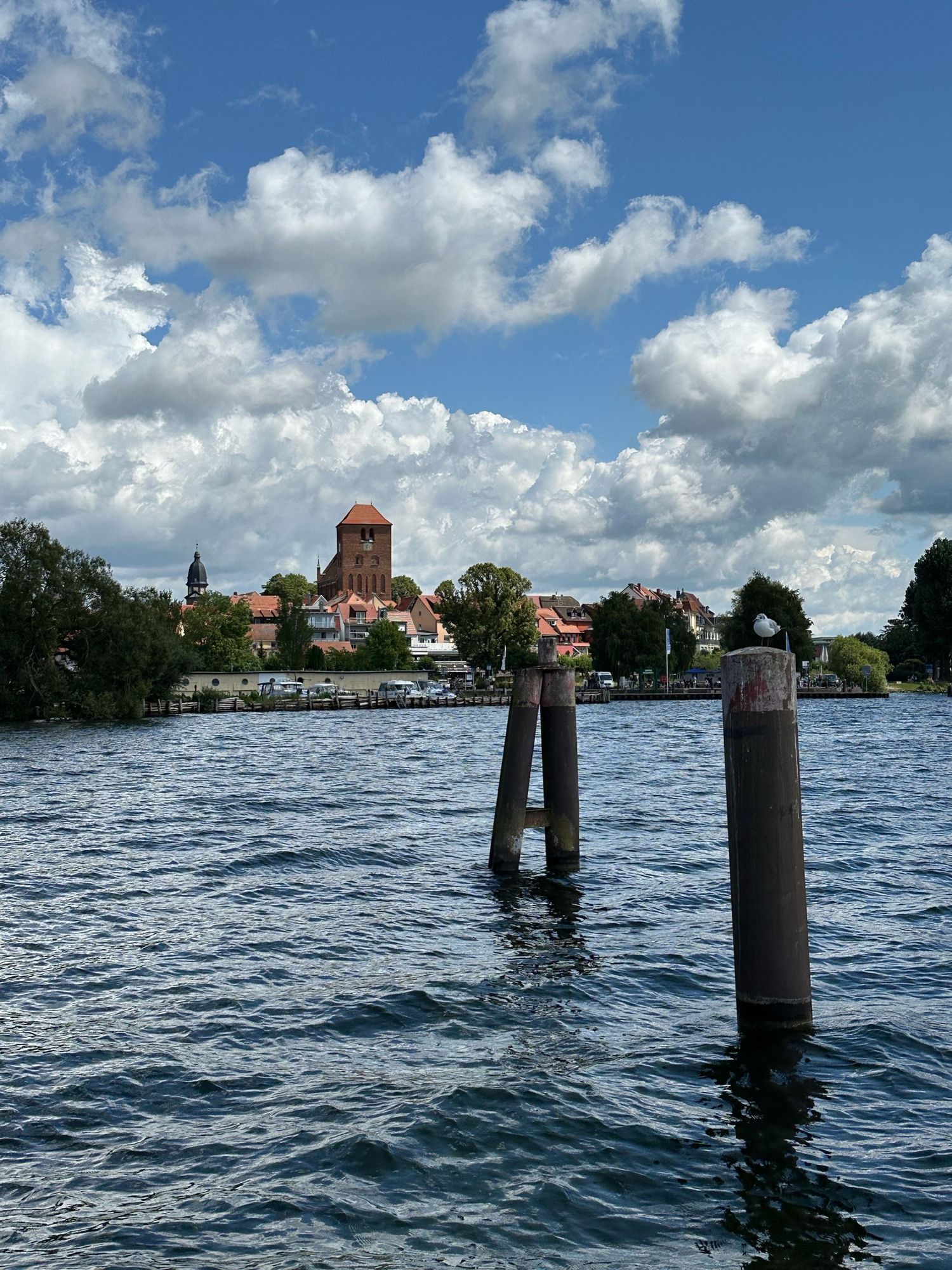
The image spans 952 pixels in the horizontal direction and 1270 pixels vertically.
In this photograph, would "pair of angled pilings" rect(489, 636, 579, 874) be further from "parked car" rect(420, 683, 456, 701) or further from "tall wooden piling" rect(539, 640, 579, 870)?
"parked car" rect(420, 683, 456, 701)

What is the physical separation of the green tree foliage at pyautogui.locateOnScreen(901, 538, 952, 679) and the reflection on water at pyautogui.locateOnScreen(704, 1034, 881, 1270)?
128 meters

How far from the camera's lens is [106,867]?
1922 cm

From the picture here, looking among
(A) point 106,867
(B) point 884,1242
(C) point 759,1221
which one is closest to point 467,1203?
(C) point 759,1221

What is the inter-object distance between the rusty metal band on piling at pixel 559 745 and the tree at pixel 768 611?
101 m

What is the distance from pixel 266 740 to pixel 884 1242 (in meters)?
56.5

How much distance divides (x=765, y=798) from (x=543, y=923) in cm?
647

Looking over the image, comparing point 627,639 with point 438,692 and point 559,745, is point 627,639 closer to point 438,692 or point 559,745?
point 438,692

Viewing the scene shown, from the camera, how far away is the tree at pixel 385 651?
14300 cm

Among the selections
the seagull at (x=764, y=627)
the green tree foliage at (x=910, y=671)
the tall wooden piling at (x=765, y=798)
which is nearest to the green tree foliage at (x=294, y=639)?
the green tree foliage at (x=910, y=671)

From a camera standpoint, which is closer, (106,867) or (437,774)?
(106,867)

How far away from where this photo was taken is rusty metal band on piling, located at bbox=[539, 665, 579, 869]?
54.9 feet

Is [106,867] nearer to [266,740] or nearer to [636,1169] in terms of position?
[636,1169]

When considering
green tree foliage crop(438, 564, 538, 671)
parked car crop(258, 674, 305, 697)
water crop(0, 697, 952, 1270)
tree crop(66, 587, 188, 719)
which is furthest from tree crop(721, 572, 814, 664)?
water crop(0, 697, 952, 1270)

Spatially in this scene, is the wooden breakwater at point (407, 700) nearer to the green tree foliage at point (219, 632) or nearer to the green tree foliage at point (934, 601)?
the green tree foliage at point (934, 601)
